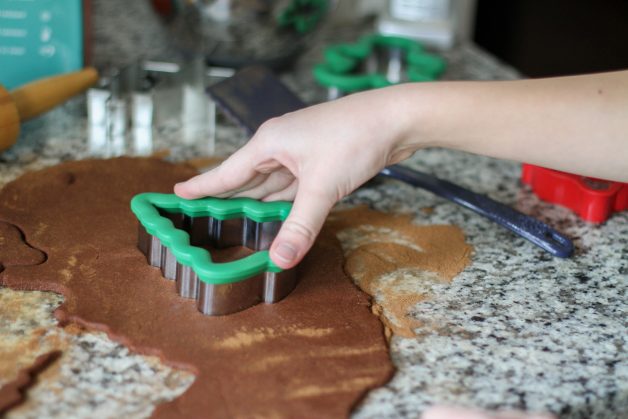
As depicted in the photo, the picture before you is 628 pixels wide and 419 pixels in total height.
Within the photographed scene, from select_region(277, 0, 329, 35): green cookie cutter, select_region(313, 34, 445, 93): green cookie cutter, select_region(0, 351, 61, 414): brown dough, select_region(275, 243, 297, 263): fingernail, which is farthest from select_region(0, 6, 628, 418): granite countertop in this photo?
select_region(277, 0, 329, 35): green cookie cutter

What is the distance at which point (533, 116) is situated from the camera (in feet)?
2.35

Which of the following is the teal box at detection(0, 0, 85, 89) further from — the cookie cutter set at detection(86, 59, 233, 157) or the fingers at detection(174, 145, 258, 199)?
the fingers at detection(174, 145, 258, 199)

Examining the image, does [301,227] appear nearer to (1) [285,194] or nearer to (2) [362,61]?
(1) [285,194]

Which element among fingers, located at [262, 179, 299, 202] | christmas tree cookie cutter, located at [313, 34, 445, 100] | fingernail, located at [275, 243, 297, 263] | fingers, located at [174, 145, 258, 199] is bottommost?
fingernail, located at [275, 243, 297, 263]

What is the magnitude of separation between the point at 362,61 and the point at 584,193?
0.52 m

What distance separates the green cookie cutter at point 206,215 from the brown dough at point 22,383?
0.44ft

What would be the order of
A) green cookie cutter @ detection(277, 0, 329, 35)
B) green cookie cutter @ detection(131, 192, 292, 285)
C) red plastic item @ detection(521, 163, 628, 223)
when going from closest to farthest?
green cookie cutter @ detection(131, 192, 292, 285)
red plastic item @ detection(521, 163, 628, 223)
green cookie cutter @ detection(277, 0, 329, 35)

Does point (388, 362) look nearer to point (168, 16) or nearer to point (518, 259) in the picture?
point (518, 259)

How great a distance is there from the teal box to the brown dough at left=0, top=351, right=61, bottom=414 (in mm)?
587

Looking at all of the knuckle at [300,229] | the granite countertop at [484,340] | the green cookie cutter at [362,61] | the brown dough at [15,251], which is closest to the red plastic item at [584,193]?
the granite countertop at [484,340]

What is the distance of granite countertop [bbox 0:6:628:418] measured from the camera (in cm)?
60

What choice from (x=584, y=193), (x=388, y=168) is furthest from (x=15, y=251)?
(x=584, y=193)

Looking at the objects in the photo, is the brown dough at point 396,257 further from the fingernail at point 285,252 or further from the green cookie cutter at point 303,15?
the green cookie cutter at point 303,15

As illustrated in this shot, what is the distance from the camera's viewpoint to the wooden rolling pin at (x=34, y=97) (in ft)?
3.07
